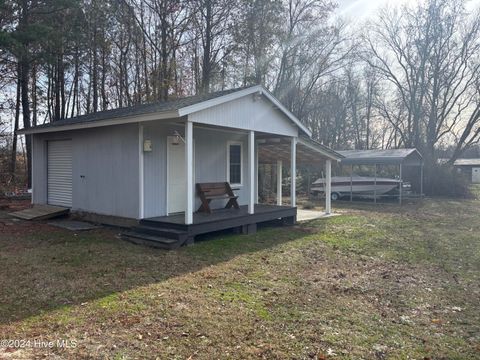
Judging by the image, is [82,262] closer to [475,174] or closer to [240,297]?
[240,297]

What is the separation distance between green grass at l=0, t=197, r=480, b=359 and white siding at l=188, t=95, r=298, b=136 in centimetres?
262

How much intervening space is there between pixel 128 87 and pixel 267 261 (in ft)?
58.6

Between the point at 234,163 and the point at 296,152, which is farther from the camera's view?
the point at 296,152

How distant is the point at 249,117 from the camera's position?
940cm

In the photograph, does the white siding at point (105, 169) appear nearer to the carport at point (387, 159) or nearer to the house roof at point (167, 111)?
the house roof at point (167, 111)

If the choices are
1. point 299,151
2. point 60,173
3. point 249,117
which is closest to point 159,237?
point 249,117

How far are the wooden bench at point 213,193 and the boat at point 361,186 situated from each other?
425 inches

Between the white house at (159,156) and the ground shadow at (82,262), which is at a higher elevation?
the white house at (159,156)

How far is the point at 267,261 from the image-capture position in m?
6.75

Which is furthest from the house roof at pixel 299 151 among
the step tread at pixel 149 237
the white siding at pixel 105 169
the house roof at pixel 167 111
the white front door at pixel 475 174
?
the white front door at pixel 475 174

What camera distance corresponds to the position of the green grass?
11.5ft

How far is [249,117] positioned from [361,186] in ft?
39.5

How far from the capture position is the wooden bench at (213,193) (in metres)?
9.44

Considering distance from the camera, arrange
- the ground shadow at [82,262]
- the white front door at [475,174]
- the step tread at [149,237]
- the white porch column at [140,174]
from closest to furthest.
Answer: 1. the ground shadow at [82,262]
2. the step tread at [149,237]
3. the white porch column at [140,174]
4. the white front door at [475,174]
